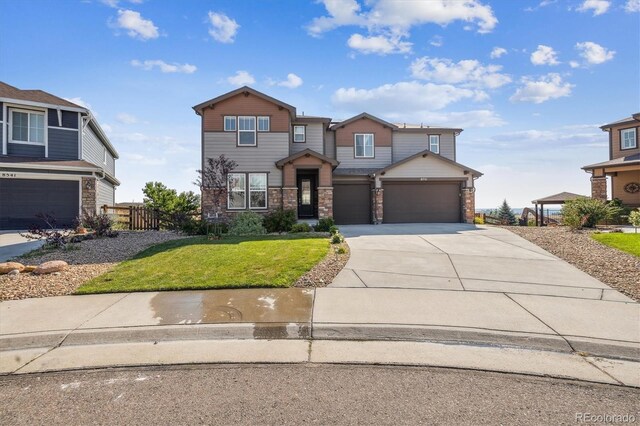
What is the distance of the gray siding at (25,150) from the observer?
692 inches

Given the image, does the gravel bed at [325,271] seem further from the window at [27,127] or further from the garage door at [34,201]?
the window at [27,127]

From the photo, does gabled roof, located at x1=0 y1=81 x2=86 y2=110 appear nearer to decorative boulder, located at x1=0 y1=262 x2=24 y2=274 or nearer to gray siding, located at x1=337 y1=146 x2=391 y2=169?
decorative boulder, located at x1=0 y1=262 x2=24 y2=274

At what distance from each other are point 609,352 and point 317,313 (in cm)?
375

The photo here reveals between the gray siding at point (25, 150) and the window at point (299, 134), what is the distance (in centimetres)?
1333

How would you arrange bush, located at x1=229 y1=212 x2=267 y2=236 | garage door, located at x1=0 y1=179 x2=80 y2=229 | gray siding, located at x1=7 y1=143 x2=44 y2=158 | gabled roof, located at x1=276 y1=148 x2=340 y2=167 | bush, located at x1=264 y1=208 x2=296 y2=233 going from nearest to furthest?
bush, located at x1=229 y1=212 x2=267 y2=236, bush, located at x1=264 y1=208 x2=296 y2=233, garage door, located at x1=0 y1=179 x2=80 y2=229, gray siding, located at x1=7 y1=143 x2=44 y2=158, gabled roof, located at x1=276 y1=148 x2=340 y2=167

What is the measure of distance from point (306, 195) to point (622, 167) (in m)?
18.6

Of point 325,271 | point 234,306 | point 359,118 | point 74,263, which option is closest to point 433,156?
point 359,118

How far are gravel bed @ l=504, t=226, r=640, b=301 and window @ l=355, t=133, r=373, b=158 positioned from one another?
11.0 m

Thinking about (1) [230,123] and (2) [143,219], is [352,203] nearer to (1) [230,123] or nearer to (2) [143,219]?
(1) [230,123]

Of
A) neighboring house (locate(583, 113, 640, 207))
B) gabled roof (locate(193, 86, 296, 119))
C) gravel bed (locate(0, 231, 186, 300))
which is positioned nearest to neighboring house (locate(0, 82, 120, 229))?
gabled roof (locate(193, 86, 296, 119))

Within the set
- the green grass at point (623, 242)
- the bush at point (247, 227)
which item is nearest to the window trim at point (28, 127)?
the bush at point (247, 227)

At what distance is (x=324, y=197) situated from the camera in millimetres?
18609

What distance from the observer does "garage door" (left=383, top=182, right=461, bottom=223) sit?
20.2 metres

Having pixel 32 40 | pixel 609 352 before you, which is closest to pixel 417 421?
pixel 609 352
